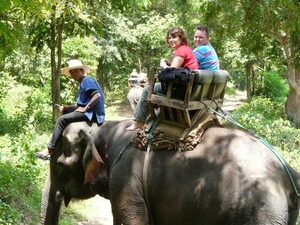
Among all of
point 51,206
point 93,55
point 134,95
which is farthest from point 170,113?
point 93,55

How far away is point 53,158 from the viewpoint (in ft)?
18.2

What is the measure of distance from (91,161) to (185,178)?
3.91ft

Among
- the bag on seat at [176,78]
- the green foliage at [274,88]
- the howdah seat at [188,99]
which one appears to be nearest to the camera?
the bag on seat at [176,78]

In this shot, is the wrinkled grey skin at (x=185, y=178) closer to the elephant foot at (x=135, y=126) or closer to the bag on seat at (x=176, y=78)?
the elephant foot at (x=135, y=126)

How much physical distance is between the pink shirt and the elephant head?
1.30 metres

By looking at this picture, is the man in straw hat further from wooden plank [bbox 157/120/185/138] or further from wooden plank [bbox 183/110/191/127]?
wooden plank [bbox 183/110/191/127]

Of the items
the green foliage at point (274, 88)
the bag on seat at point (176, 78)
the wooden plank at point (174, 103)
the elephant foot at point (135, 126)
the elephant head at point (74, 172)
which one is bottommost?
the green foliage at point (274, 88)

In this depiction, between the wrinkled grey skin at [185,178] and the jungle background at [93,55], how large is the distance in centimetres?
97

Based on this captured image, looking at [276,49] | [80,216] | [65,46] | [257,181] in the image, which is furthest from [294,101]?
[257,181]

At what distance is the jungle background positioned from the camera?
23.4 ft

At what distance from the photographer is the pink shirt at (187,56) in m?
4.60

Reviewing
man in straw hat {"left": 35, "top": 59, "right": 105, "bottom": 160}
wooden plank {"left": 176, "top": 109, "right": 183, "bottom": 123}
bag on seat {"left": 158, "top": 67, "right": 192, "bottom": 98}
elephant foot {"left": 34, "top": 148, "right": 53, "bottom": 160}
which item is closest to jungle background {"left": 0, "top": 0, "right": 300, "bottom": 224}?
bag on seat {"left": 158, "top": 67, "right": 192, "bottom": 98}

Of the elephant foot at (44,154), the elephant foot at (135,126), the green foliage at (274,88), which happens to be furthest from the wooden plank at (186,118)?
the green foliage at (274,88)

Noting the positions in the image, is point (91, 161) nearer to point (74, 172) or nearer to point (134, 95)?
point (74, 172)
